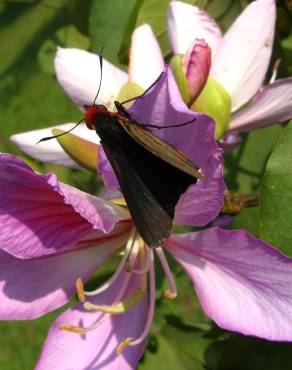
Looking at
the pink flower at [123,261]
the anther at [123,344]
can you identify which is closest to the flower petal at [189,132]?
the pink flower at [123,261]

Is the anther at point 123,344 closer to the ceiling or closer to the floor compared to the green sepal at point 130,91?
closer to the floor

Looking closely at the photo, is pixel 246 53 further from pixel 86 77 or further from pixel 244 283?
pixel 244 283

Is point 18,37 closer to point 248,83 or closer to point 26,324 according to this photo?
point 26,324

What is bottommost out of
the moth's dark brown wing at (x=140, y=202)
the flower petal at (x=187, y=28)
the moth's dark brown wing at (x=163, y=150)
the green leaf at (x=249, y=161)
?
the green leaf at (x=249, y=161)

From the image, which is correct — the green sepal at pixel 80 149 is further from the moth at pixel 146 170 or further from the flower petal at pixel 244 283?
the flower petal at pixel 244 283

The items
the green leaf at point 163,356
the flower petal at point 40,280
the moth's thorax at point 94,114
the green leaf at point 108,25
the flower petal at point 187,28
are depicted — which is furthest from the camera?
the green leaf at point 163,356

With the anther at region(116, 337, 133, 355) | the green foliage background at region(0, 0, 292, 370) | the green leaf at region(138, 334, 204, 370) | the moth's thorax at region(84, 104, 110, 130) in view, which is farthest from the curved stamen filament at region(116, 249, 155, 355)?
the green leaf at region(138, 334, 204, 370)

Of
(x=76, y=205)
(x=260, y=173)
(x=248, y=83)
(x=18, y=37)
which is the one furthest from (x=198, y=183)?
(x=18, y=37)
